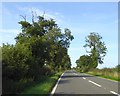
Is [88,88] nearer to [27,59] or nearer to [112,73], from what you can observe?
[27,59]

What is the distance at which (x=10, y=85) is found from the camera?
17859mm

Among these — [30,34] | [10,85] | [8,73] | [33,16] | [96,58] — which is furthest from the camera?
[96,58]

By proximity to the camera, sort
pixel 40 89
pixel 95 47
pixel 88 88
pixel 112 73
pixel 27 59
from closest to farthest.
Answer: pixel 40 89 < pixel 88 88 < pixel 27 59 < pixel 112 73 < pixel 95 47

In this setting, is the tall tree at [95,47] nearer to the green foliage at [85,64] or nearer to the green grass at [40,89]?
the green foliage at [85,64]

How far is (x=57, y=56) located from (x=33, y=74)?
134 feet

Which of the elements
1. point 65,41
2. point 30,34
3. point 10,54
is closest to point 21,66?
point 10,54

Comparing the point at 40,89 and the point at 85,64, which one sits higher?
the point at 85,64

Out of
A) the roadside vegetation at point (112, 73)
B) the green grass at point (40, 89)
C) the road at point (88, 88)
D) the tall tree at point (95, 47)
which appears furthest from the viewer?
the tall tree at point (95, 47)

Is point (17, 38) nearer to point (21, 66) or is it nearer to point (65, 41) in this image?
point (21, 66)

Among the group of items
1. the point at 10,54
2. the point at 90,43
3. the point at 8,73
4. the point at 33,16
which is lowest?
the point at 8,73

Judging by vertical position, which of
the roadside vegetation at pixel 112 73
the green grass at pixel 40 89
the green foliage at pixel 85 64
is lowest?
the green grass at pixel 40 89

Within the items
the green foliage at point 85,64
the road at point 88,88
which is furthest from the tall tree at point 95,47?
the road at point 88,88

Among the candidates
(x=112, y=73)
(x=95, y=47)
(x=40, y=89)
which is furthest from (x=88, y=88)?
(x=95, y=47)

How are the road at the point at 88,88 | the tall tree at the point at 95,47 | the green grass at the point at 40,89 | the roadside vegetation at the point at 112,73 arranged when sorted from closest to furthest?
the green grass at the point at 40,89, the road at the point at 88,88, the roadside vegetation at the point at 112,73, the tall tree at the point at 95,47
